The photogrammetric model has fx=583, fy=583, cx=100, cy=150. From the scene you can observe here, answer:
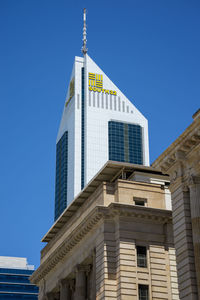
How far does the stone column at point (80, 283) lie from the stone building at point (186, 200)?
73.9ft

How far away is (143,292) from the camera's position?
188 feet

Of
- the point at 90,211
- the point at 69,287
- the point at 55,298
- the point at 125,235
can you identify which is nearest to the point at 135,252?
the point at 125,235

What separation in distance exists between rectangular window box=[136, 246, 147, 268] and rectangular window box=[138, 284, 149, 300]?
2113 millimetres

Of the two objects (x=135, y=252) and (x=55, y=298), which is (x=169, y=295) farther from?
(x=55, y=298)

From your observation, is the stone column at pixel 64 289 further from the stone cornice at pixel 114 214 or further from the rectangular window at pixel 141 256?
the rectangular window at pixel 141 256

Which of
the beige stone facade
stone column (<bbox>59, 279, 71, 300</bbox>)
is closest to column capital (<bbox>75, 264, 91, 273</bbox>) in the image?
the beige stone facade

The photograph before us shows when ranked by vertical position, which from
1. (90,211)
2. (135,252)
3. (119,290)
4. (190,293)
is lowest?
(190,293)

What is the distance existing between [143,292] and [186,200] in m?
16.4

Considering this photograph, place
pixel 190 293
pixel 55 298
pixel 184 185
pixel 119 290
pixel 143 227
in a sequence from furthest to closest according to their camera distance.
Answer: pixel 55 298, pixel 143 227, pixel 119 290, pixel 184 185, pixel 190 293

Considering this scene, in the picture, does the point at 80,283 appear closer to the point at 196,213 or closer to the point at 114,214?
the point at 114,214

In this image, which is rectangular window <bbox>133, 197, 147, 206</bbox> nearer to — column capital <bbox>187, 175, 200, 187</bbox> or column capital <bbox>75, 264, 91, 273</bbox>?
column capital <bbox>75, 264, 91, 273</bbox>

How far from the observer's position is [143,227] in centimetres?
6047

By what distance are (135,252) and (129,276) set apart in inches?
108

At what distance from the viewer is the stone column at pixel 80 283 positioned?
65.1 metres
